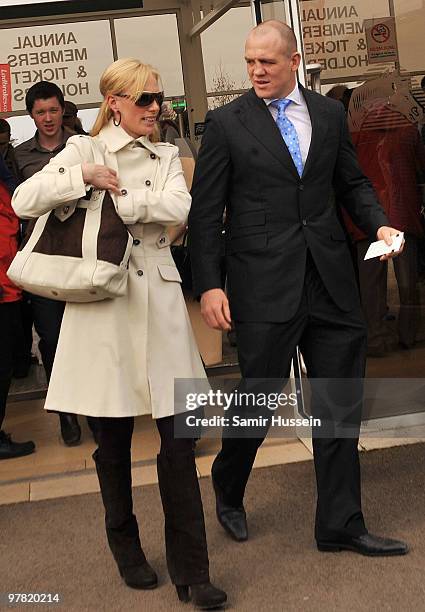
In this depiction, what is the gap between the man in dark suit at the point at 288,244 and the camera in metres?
4.61

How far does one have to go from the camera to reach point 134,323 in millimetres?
4312

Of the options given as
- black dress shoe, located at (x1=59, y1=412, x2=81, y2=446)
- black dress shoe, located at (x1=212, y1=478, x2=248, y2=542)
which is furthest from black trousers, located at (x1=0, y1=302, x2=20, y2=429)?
black dress shoe, located at (x1=212, y1=478, x2=248, y2=542)

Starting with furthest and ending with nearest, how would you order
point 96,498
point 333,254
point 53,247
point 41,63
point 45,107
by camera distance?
point 41,63, point 45,107, point 96,498, point 333,254, point 53,247

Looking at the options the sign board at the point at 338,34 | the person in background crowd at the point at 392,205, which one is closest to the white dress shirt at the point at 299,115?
the sign board at the point at 338,34

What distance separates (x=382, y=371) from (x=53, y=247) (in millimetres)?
Result: 3252

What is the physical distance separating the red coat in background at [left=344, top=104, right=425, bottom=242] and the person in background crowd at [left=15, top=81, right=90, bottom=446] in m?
1.75

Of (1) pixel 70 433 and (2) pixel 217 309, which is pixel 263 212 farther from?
(1) pixel 70 433

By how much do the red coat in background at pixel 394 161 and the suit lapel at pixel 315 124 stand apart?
1.96 m

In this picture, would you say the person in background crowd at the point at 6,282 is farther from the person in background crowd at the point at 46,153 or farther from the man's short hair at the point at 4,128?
the man's short hair at the point at 4,128

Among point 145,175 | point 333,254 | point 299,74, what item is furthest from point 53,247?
point 299,74

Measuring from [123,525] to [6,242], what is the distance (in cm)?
247

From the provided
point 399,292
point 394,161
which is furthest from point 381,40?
point 399,292

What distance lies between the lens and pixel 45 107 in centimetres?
697

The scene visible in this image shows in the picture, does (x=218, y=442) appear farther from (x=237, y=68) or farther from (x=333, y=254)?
(x=237, y=68)
